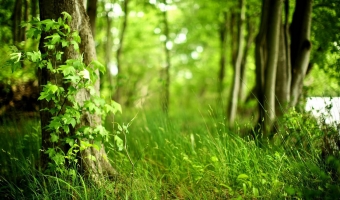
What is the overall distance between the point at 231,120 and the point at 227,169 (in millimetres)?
4076

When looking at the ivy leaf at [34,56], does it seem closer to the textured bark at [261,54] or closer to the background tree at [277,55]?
the background tree at [277,55]

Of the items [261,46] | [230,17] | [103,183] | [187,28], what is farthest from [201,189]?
[187,28]

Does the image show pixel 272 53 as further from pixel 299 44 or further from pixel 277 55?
pixel 299 44

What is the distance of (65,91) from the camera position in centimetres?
250

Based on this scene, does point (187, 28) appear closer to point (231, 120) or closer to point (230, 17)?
point (230, 17)

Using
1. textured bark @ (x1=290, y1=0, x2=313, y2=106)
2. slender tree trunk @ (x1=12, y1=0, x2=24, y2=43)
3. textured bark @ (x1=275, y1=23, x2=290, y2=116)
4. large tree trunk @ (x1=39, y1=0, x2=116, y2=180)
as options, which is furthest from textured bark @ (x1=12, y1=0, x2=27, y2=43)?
textured bark @ (x1=290, y1=0, x2=313, y2=106)

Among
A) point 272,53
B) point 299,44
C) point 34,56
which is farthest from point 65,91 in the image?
point 299,44

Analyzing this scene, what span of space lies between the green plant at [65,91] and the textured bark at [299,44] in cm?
298

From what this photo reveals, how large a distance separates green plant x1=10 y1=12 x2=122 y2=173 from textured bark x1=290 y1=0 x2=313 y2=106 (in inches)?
117

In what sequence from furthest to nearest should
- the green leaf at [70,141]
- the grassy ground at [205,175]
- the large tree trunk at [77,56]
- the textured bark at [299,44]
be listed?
the textured bark at [299,44] → the large tree trunk at [77,56] → the green leaf at [70,141] → the grassy ground at [205,175]

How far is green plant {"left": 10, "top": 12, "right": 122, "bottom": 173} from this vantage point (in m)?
2.14

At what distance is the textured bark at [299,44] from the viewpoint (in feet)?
12.8

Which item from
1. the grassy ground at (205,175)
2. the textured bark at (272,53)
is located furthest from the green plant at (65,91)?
the textured bark at (272,53)

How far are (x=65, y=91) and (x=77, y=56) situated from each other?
0.36 m
